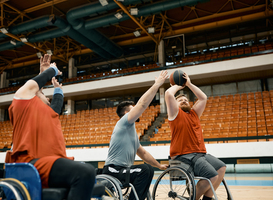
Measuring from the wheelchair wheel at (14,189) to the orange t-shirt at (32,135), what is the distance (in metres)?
0.10

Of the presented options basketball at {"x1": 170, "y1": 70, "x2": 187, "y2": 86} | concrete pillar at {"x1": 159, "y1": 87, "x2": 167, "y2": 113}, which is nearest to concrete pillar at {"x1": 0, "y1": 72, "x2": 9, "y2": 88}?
concrete pillar at {"x1": 159, "y1": 87, "x2": 167, "y2": 113}

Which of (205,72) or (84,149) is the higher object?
(205,72)

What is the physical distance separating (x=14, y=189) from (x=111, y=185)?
2.92 feet

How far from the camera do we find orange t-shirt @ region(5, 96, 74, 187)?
4.32ft

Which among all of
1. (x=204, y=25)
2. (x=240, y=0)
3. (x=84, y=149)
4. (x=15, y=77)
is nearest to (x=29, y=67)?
(x=15, y=77)

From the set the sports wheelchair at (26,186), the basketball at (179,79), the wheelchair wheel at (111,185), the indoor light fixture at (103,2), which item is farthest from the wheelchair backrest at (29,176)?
the indoor light fixture at (103,2)

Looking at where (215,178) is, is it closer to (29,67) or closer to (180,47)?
(180,47)

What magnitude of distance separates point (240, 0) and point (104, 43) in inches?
275

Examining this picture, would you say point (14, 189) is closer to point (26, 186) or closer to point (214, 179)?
point (26, 186)

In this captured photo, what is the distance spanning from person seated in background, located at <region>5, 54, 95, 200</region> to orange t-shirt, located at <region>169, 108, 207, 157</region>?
1.40 meters

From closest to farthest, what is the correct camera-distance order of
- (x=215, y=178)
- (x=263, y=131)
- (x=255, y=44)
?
(x=215, y=178), (x=263, y=131), (x=255, y=44)

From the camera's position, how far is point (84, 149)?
9320 millimetres

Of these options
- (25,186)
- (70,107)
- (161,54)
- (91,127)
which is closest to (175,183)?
(25,186)

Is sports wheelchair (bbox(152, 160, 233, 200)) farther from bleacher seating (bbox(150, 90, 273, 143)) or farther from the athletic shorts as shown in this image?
bleacher seating (bbox(150, 90, 273, 143))
